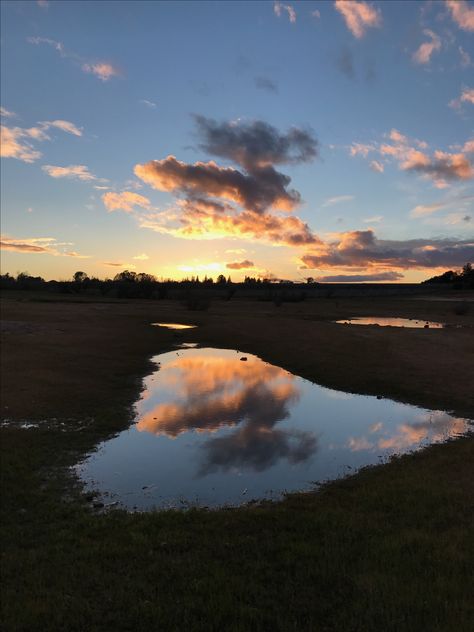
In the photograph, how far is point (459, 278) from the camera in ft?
556

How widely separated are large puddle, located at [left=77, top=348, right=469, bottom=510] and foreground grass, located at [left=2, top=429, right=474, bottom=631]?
1470 millimetres

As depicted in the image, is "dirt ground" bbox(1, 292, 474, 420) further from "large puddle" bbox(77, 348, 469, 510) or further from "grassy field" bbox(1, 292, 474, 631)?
"grassy field" bbox(1, 292, 474, 631)

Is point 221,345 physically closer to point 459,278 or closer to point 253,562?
point 253,562

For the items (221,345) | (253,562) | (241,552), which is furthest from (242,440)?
(221,345)

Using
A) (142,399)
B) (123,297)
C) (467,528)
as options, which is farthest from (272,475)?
(123,297)

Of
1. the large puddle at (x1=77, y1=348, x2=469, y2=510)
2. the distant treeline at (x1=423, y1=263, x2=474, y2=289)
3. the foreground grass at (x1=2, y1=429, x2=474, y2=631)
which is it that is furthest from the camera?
the distant treeline at (x1=423, y1=263, x2=474, y2=289)

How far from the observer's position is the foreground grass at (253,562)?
19.1 feet

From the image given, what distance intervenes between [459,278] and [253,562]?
7126 inches

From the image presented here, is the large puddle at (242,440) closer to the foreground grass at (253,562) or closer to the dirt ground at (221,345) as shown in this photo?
the foreground grass at (253,562)

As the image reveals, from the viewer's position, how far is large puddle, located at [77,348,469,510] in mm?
11742

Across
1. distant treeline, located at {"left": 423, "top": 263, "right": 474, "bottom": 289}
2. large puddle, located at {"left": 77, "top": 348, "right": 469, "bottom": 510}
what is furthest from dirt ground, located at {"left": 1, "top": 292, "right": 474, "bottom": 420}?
distant treeline, located at {"left": 423, "top": 263, "right": 474, "bottom": 289}

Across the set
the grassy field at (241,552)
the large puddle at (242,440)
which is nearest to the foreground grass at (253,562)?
the grassy field at (241,552)

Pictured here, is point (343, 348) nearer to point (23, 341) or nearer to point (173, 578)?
point (23, 341)

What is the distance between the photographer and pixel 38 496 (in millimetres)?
10578
